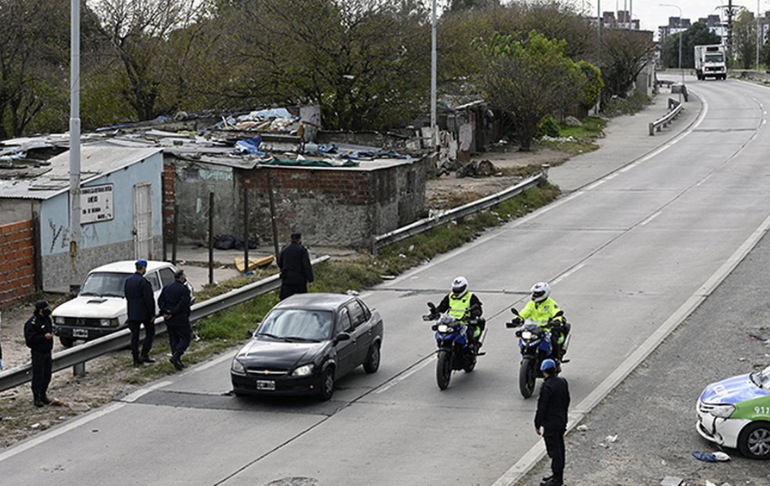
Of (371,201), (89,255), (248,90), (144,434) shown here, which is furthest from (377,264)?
(248,90)

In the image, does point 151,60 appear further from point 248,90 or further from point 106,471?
point 106,471

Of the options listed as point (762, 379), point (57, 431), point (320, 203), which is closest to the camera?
point (762, 379)

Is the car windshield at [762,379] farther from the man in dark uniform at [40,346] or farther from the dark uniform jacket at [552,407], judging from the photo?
the man in dark uniform at [40,346]

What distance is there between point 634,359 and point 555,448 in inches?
244

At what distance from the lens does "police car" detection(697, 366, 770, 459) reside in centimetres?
1289

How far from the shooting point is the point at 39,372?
51.6 ft

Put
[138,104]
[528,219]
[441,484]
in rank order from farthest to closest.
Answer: [138,104] → [528,219] → [441,484]

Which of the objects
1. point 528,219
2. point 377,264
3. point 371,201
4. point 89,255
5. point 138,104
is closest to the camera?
point 89,255

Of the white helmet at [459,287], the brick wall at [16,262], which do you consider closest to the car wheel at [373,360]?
the white helmet at [459,287]

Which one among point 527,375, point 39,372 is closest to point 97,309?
point 39,372

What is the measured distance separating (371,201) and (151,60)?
80.0ft

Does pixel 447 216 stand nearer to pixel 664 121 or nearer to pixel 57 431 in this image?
pixel 57 431

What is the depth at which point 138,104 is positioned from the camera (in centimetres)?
5016

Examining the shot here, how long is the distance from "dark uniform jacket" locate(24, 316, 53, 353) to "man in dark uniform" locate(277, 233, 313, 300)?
581 cm
